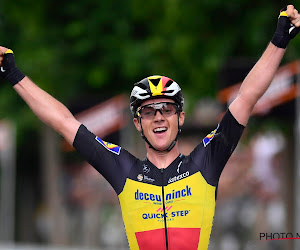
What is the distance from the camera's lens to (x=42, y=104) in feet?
17.5

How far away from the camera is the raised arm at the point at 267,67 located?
493cm

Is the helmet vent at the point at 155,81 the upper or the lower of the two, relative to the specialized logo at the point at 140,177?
upper

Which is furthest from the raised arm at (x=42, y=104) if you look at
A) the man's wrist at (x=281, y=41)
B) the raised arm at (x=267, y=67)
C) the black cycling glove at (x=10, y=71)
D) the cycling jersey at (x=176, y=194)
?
the man's wrist at (x=281, y=41)

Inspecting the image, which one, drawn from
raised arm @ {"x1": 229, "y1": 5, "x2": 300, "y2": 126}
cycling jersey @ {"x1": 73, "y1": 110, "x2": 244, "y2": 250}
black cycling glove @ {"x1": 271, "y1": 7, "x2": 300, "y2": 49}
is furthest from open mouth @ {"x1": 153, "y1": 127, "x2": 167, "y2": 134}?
black cycling glove @ {"x1": 271, "y1": 7, "x2": 300, "y2": 49}

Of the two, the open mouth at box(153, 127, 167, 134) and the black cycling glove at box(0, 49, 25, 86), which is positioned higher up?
the black cycling glove at box(0, 49, 25, 86)

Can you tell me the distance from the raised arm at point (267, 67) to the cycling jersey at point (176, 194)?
12 centimetres

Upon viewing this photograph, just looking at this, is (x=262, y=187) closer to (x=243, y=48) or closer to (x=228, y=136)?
(x=243, y=48)

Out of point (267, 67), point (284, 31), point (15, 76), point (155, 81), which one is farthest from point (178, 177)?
point (15, 76)

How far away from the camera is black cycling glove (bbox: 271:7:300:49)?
194 inches

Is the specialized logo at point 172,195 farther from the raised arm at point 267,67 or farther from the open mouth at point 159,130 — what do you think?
the raised arm at point 267,67

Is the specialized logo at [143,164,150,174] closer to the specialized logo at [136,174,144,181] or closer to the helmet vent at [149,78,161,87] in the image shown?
the specialized logo at [136,174,144,181]

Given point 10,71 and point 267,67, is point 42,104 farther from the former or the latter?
point 267,67

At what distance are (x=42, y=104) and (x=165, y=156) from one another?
96cm

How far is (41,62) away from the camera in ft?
45.4
